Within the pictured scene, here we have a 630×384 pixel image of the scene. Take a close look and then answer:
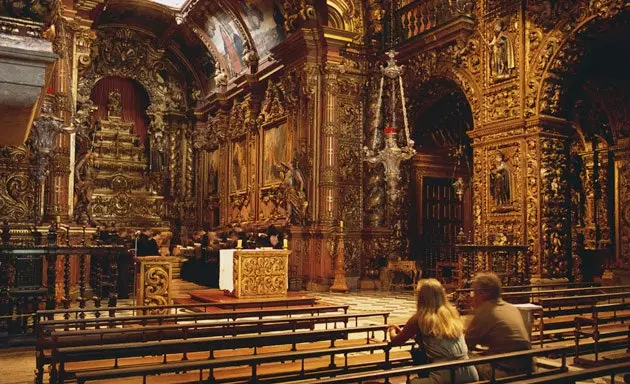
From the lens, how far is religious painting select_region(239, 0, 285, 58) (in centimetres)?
1812

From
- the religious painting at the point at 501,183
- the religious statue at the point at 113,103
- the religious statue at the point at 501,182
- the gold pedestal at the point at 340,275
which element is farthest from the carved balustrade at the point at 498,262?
the religious statue at the point at 113,103

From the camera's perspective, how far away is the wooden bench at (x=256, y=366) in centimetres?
357

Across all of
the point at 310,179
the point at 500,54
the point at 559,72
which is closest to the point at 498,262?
the point at 559,72

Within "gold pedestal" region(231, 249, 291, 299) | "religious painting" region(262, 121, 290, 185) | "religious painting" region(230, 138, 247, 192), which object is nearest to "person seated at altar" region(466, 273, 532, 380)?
"gold pedestal" region(231, 249, 291, 299)

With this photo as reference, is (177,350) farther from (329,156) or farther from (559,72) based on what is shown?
(329,156)

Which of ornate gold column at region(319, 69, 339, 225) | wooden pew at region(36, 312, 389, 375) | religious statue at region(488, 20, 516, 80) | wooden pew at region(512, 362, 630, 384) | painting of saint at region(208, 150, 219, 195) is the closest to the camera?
wooden pew at region(512, 362, 630, 384)

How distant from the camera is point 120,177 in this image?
74.8ft

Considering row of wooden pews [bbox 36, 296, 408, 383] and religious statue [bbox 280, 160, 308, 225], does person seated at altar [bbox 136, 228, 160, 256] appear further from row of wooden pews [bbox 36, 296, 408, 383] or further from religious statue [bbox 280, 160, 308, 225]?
row of wooden pews [bbox 36, 296, 408, 383]

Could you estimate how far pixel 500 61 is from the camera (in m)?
12.6

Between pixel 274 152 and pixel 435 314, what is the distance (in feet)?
48.8

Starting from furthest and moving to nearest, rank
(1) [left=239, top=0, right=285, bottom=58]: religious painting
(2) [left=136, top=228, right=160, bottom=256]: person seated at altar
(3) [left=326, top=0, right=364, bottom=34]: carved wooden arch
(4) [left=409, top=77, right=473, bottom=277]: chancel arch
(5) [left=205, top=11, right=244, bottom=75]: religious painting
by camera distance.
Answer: (5) [left=205, top=11, right=244, bottom=75]: religious painting → (1) [left=239, top=0, right=285, bottom=58]: religious painting → (4) [left=409, top=77, right=473, bottom=277]: chancel arch → (3) [left=326, top=0, right=364, bottom=34]: carved wooden arch → (2) [left=136, top=228, right=160, bottom=256]: person seated at altar

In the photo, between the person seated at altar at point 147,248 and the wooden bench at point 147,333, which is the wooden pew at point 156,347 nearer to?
the wooden bench at point 147,333

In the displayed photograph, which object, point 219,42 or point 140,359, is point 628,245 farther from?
point 219,42

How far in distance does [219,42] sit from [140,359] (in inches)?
696
